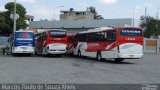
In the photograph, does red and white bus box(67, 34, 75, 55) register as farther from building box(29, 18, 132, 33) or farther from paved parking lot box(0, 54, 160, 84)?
building box(29, 18, 132, 33)

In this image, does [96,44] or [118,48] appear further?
[96,44]

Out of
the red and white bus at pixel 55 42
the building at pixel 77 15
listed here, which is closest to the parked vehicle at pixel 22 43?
the red and white bus at pixel 55 42

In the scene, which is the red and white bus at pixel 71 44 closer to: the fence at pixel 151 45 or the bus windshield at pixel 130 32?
the bus windshield at pixel 130 32

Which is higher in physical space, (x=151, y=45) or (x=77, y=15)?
(x=77, y=15)

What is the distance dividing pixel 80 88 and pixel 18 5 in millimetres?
90050

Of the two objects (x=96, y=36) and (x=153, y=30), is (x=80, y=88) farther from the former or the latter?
(x=153, y=30)

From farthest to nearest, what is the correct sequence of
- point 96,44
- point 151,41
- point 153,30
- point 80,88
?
point 153,30
point 151,41
point 96,44
point 80,88

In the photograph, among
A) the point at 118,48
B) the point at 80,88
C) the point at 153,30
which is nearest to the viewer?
the point at 80,88

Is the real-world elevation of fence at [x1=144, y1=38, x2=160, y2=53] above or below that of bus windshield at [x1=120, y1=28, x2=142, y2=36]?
below

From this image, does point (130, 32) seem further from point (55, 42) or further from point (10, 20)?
point (10, 20)

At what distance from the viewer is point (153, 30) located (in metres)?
96.2

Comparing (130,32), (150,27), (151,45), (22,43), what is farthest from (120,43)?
(150,27)

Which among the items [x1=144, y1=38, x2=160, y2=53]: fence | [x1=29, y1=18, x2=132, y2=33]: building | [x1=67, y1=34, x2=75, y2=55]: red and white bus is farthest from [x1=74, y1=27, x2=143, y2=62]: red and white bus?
[x1=29, y1=18, x2=132, y2=33]: building

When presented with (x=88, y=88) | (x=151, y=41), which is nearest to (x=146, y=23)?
(x=151, y=41)
